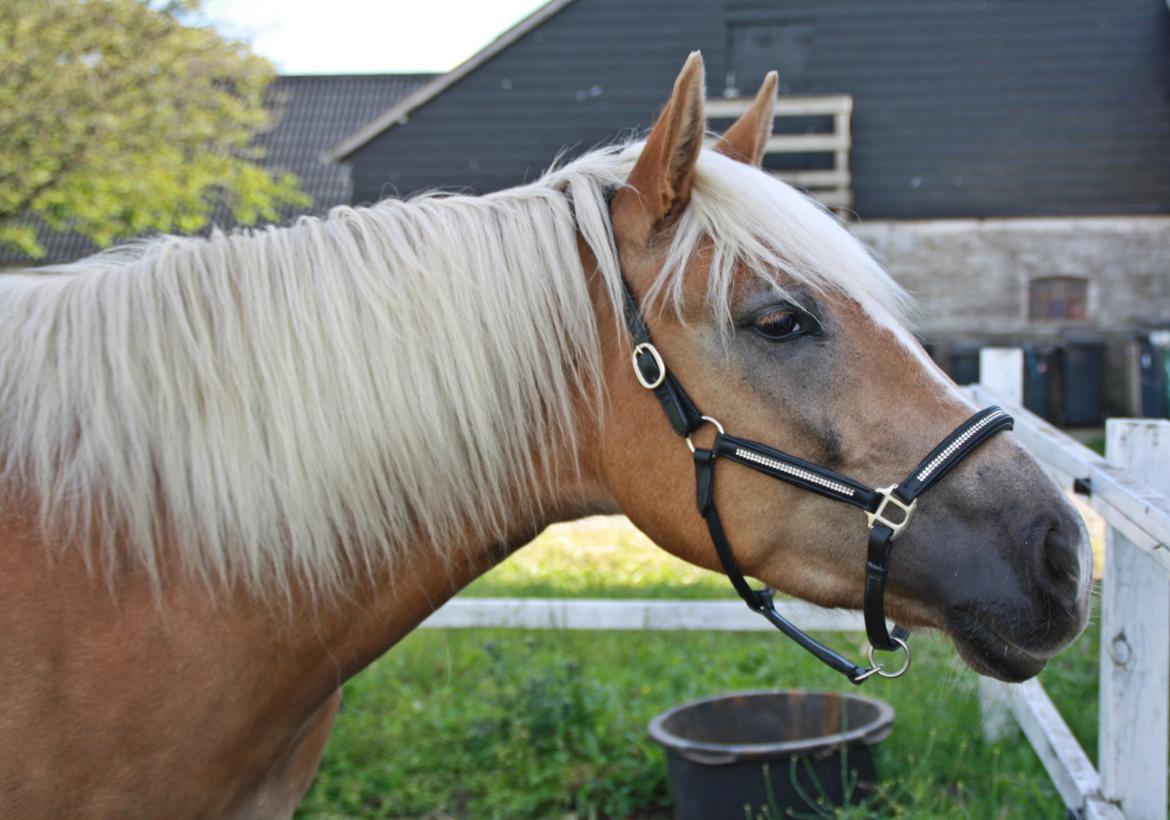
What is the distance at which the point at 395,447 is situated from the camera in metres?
1.92

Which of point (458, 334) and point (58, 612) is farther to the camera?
point (458, 334)

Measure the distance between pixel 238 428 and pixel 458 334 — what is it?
0.45 meters

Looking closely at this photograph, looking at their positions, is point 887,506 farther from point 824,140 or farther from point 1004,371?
point 824,140

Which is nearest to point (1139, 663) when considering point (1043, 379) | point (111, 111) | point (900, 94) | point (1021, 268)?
point (1043, 379)

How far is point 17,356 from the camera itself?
1.91 metres

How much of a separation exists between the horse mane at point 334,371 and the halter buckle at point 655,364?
0.28ft

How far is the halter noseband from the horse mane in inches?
5.2

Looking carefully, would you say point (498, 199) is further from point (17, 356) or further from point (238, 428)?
point (17, 356)

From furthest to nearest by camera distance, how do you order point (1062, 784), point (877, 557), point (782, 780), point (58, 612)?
1. point (782, 780)
2. point (1062, 784)
3. point (877, 557)
4. point (58, 612)

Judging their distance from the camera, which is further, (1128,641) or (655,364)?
(1128,641)

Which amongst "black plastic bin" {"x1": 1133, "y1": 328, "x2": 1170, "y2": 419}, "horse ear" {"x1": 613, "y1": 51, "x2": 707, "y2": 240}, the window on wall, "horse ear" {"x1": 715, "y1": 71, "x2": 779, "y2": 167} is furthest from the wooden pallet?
"horse ear" {"x1": 613, "y1": 51, "x2": 707, "y2": 240}

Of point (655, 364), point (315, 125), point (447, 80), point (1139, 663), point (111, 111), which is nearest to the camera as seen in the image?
point (655, 364)

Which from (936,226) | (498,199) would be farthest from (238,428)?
(936,226)

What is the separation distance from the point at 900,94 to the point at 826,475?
1633cm
